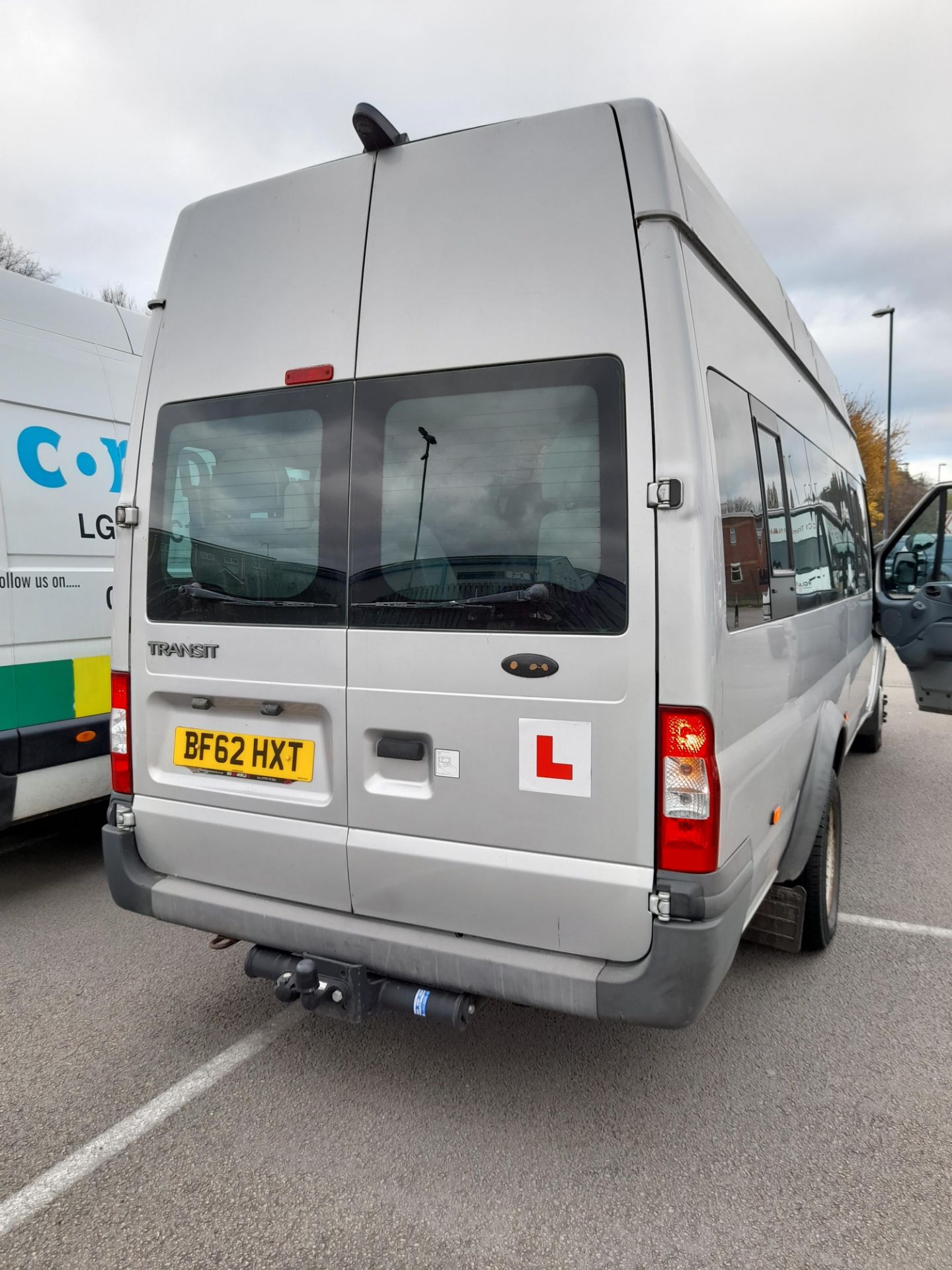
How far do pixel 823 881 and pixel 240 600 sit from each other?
2.60 meters

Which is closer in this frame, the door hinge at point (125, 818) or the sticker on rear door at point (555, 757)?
the sticker on rear door at point (555, 757)

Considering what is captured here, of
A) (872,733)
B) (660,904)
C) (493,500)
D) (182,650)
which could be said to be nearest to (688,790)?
(660,904)

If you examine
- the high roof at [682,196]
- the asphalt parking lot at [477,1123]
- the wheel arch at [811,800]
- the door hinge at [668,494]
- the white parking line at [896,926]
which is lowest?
the asphalt parking lot at [477,1123]

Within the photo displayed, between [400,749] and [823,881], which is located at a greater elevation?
[400,749]

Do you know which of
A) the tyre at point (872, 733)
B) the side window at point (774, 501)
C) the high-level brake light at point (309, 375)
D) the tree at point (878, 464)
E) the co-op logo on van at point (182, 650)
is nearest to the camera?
the high-level brake light at point (309, 375)

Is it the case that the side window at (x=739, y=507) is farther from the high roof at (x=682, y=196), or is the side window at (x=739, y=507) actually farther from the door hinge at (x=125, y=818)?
the door hinge at (x=125, y=818)

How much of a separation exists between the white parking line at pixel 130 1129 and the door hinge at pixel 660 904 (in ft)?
5.28

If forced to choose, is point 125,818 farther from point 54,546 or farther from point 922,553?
point 922,553

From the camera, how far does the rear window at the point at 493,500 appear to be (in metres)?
2.24

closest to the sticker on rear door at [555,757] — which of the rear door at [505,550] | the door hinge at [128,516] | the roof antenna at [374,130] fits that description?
the rear door at [505,550]

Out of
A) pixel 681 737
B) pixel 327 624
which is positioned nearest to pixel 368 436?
pixel 327 624

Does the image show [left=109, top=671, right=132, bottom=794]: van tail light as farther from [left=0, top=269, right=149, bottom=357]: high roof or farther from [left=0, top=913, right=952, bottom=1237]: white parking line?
[left=0, top=269, right=149, bottom=357]: high roof

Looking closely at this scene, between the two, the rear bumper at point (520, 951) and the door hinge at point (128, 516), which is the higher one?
the door hinge at point (128, 516)

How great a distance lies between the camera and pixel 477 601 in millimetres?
2369
